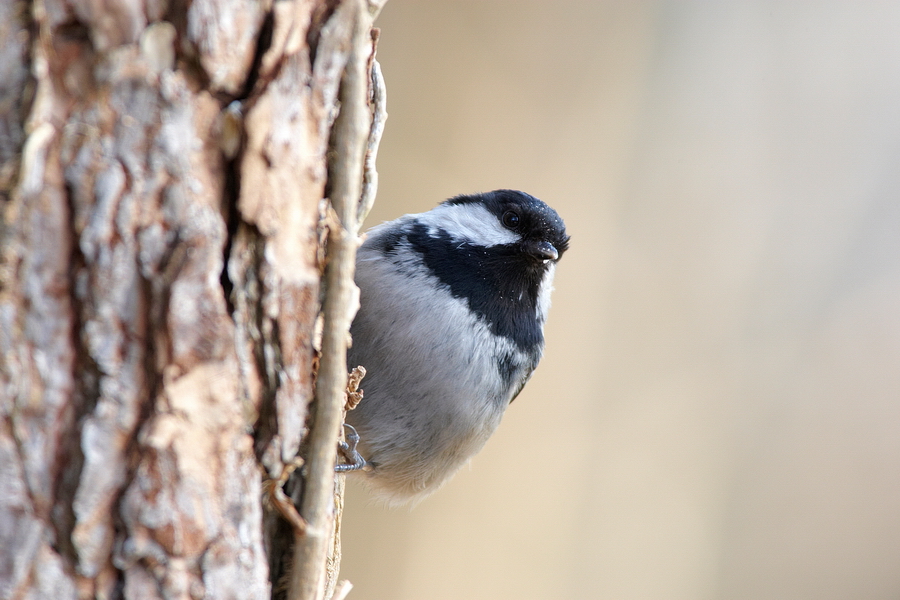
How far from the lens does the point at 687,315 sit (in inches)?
111

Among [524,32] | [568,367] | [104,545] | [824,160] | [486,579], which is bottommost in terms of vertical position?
[486,579]

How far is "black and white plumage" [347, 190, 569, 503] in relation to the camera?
1519 mm

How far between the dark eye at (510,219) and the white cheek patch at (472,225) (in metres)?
0.01

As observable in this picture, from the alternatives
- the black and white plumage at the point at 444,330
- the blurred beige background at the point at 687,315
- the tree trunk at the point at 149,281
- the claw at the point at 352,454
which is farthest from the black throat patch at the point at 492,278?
the blurred beige background at the point at 687,315

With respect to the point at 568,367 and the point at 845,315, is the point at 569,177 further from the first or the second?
the point at 845,315

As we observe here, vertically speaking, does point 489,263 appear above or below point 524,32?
below

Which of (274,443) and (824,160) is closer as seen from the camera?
(274,443)

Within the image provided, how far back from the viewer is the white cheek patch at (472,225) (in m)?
1.68

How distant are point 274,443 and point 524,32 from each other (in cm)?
224

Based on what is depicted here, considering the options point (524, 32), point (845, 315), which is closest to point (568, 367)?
point (845, 315)

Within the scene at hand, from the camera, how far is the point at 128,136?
66 centimetres

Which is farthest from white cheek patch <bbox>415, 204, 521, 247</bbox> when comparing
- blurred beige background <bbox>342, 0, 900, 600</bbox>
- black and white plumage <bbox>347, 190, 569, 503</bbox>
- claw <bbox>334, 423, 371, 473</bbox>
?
blurred beige background <bbox>342, 0, 900, 600</bbox>

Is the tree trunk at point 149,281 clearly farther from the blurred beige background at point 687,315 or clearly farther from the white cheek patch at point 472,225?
the blurred beige background at point 687,315

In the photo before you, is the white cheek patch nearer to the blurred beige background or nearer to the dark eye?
the dark eye
